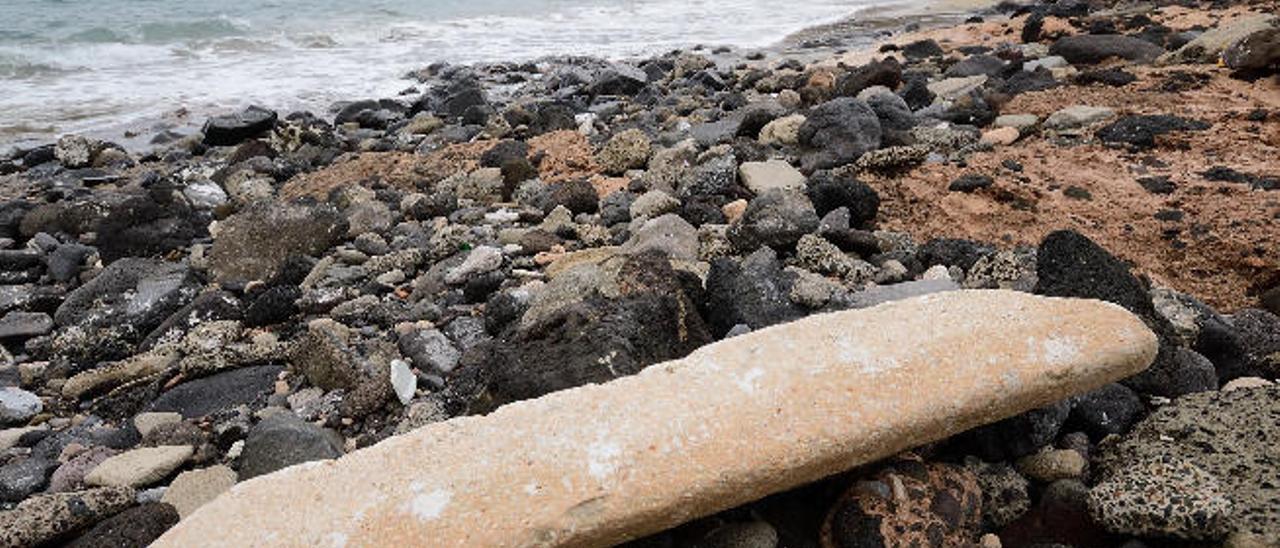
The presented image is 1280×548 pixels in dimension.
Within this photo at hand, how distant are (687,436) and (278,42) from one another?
21217mm

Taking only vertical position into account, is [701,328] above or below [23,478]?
above

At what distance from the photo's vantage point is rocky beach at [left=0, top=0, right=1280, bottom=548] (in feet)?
7.75

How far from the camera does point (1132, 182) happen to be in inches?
227

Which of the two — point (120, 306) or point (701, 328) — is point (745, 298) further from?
point (120, 306)

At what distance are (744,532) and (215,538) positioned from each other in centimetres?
150

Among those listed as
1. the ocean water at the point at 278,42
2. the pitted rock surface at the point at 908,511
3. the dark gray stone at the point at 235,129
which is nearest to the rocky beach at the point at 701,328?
the pitted rock surface at the point at 908,511

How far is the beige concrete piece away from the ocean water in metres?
12.7

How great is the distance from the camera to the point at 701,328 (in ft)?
12.0

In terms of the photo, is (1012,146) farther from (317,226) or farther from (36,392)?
(36,392)

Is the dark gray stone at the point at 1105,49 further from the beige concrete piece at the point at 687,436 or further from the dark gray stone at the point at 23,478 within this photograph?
the dark gray stone at the point at 23,478

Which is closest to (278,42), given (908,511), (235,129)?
(235,129)

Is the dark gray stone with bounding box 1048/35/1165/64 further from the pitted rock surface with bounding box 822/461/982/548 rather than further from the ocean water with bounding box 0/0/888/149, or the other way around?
the ocean water with bounding box 0/0/888/149

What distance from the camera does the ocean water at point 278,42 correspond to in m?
14.6

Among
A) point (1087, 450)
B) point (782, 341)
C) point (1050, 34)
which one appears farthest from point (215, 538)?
point (1050, 34)
